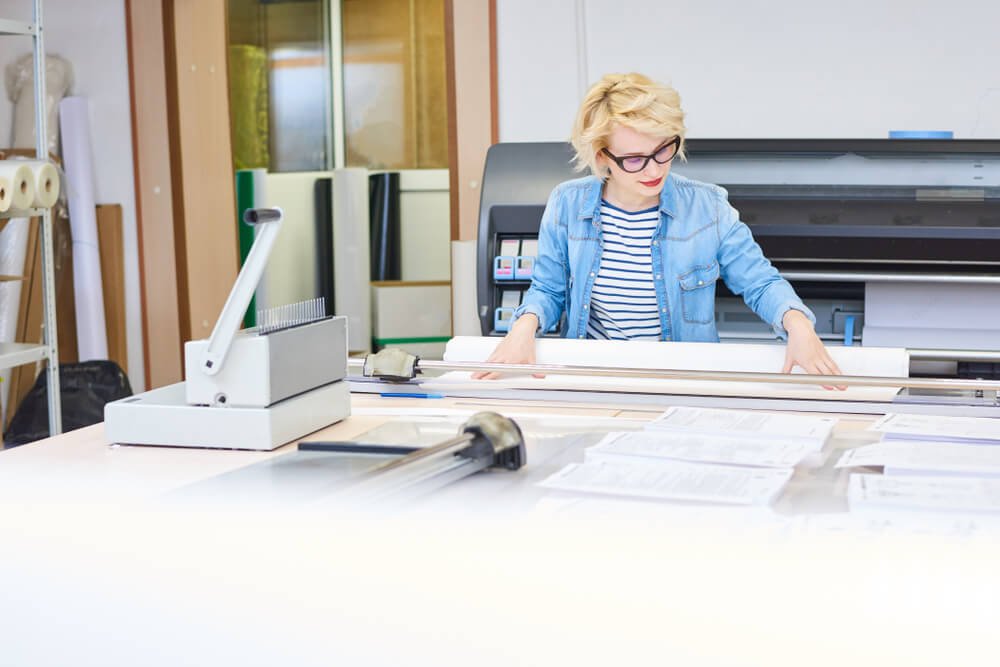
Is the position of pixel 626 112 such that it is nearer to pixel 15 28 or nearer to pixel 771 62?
pixel 771 62

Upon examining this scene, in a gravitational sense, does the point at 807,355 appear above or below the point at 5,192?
below

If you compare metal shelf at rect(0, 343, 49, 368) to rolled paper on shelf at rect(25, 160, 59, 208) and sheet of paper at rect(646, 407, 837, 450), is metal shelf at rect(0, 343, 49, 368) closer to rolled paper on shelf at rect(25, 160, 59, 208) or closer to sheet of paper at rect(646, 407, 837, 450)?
rolled paper on shelf at rect(25, 160, 59, 208)

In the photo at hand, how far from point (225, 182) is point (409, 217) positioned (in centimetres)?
142

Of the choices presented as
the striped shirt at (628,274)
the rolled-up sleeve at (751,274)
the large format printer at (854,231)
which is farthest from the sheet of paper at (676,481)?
the large format printer at (854,231)

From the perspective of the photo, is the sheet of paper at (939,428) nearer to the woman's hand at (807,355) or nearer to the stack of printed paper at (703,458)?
the stack of printed paper at (703,458)

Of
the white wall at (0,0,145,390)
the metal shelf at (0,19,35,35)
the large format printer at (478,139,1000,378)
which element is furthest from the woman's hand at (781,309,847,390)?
the white wall at (0,0,145,390)

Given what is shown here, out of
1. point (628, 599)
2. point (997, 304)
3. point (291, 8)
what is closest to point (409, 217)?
point (291, 8)

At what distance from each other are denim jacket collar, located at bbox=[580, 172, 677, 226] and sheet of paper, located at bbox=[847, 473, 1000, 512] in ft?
3.80

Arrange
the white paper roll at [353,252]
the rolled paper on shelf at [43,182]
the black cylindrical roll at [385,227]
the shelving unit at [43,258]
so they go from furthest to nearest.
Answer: the black cylindrical roll at [385,227] < the white paper roll at [353,252] < the shelving unit at [43,258] < the rolled paper on shelf at [43,182]

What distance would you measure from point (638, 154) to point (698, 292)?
1.28 feet

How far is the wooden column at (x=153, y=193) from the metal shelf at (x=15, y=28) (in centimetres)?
92

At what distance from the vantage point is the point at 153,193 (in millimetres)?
3906

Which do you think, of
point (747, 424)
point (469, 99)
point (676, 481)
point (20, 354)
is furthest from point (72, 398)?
point (676, 481)

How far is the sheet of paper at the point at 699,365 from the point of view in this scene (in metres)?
1.57
